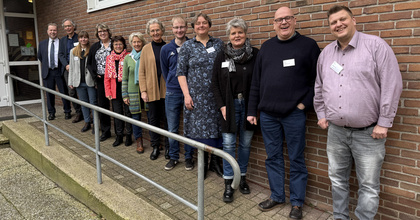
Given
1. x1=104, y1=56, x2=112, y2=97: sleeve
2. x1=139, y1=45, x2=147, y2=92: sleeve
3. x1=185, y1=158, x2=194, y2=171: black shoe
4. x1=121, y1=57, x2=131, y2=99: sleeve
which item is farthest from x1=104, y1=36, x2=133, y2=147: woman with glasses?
x1=185, y1=158, x2=194, y2=171: black shoe

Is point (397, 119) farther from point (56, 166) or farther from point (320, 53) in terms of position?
point (56, 166)

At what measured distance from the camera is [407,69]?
246 cm

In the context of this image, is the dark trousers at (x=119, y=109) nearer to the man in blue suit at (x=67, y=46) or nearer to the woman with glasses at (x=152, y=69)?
the woman with glasses at (x=152, y=69)

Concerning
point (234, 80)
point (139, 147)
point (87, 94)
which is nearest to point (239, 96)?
point (234, 80)

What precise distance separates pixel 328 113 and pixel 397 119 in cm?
57

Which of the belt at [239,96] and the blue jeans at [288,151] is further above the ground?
the belt at [239,96]

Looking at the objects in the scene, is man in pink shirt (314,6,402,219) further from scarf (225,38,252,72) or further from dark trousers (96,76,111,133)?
dark trousers (96,76,111,133)

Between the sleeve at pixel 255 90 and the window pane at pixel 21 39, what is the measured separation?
23.4 ft

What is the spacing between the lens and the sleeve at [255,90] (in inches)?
118

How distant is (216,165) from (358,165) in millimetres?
1807

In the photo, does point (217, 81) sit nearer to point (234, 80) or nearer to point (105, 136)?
point (234, 80)

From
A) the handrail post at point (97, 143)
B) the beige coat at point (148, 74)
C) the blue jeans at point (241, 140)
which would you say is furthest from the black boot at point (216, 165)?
the handrail post at point (97, 143)

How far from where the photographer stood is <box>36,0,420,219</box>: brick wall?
245 cm

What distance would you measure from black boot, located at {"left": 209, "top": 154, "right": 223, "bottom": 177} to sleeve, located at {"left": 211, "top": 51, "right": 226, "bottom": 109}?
90 cm
